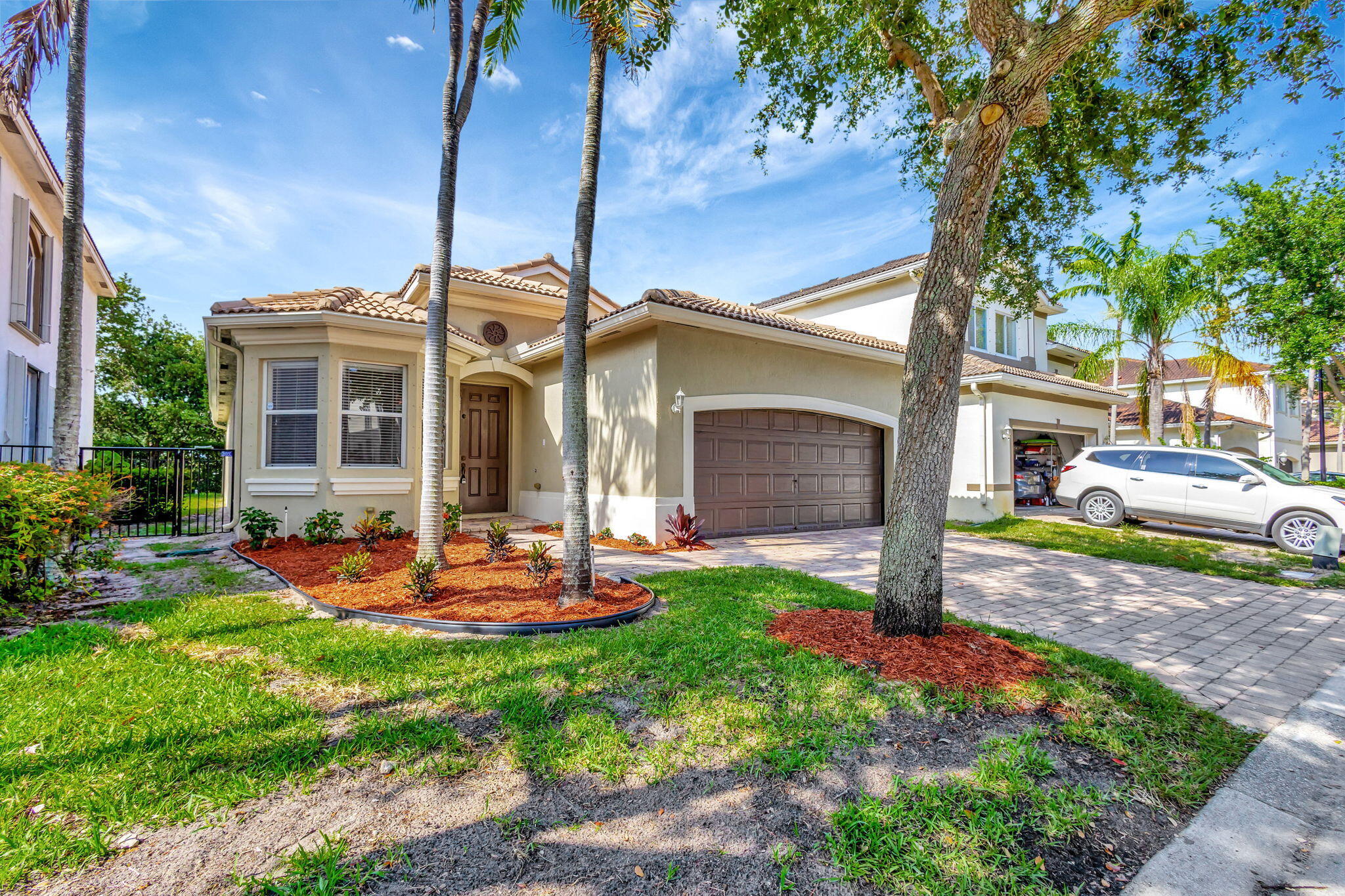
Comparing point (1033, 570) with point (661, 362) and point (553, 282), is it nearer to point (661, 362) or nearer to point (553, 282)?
point (661, 362)

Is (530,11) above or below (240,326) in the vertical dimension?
above

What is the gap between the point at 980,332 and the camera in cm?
1616

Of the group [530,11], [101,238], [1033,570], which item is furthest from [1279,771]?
[101,238]

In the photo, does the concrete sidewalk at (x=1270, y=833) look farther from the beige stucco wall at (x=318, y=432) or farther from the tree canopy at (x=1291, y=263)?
the tree canopy at (x=1291, y=263)

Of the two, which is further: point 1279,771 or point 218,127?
point 218,127

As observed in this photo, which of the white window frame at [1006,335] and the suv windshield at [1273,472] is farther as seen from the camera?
the white window frame at [1006,335]

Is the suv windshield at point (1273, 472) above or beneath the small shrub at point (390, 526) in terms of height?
above

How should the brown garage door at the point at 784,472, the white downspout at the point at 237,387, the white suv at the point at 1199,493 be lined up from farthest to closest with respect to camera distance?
1. the brown garage door at the point at 784,472
2. the white suv at the point at 1199,493
3. the white downspout at the point at 237,387

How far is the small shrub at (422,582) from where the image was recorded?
5230 millimetres

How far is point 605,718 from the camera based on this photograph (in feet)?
9.95

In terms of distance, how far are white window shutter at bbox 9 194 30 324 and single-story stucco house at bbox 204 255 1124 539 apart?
8.88 feet

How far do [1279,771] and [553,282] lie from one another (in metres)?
15.0

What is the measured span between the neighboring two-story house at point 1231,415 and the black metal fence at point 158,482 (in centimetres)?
2488

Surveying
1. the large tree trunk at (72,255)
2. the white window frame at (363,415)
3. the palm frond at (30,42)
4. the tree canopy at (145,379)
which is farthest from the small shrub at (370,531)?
the tree canopy at (145,379)
